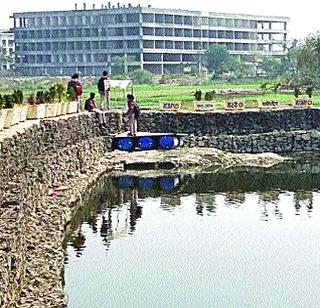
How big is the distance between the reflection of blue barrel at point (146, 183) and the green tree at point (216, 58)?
77.9 metres

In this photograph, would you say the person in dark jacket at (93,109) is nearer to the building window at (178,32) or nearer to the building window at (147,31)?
the building window at (147,31)

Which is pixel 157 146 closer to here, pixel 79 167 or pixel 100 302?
pixel 79 167

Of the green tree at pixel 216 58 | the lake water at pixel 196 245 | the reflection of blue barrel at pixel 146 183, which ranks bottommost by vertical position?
the lake water at pixel 196 245

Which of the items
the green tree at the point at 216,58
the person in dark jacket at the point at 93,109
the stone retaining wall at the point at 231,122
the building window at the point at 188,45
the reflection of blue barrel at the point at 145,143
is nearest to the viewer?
the person in dark jacket at the point at 93,109

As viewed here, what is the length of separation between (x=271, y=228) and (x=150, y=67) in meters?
94.5

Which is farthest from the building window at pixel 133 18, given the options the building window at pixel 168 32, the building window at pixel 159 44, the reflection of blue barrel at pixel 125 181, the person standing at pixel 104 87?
the reflection of blue barrel at pixel 125 181

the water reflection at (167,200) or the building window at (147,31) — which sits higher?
the building window at (147,31)

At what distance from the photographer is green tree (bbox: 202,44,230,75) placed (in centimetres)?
10662

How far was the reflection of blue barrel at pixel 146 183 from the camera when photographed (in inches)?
1010

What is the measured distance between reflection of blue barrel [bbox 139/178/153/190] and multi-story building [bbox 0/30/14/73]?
8157cm

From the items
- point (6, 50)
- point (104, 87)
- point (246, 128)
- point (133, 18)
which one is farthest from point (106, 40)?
point (104, 87)

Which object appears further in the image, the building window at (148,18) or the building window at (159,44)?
the building window at (159,44)

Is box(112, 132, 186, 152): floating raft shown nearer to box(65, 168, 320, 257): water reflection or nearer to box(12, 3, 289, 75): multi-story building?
box(65, 168, 320, 257): water reflection

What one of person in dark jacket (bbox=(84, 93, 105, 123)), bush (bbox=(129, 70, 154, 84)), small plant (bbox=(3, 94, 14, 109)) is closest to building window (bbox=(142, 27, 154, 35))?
bush (bbox=(129, 70, 154, 84))
